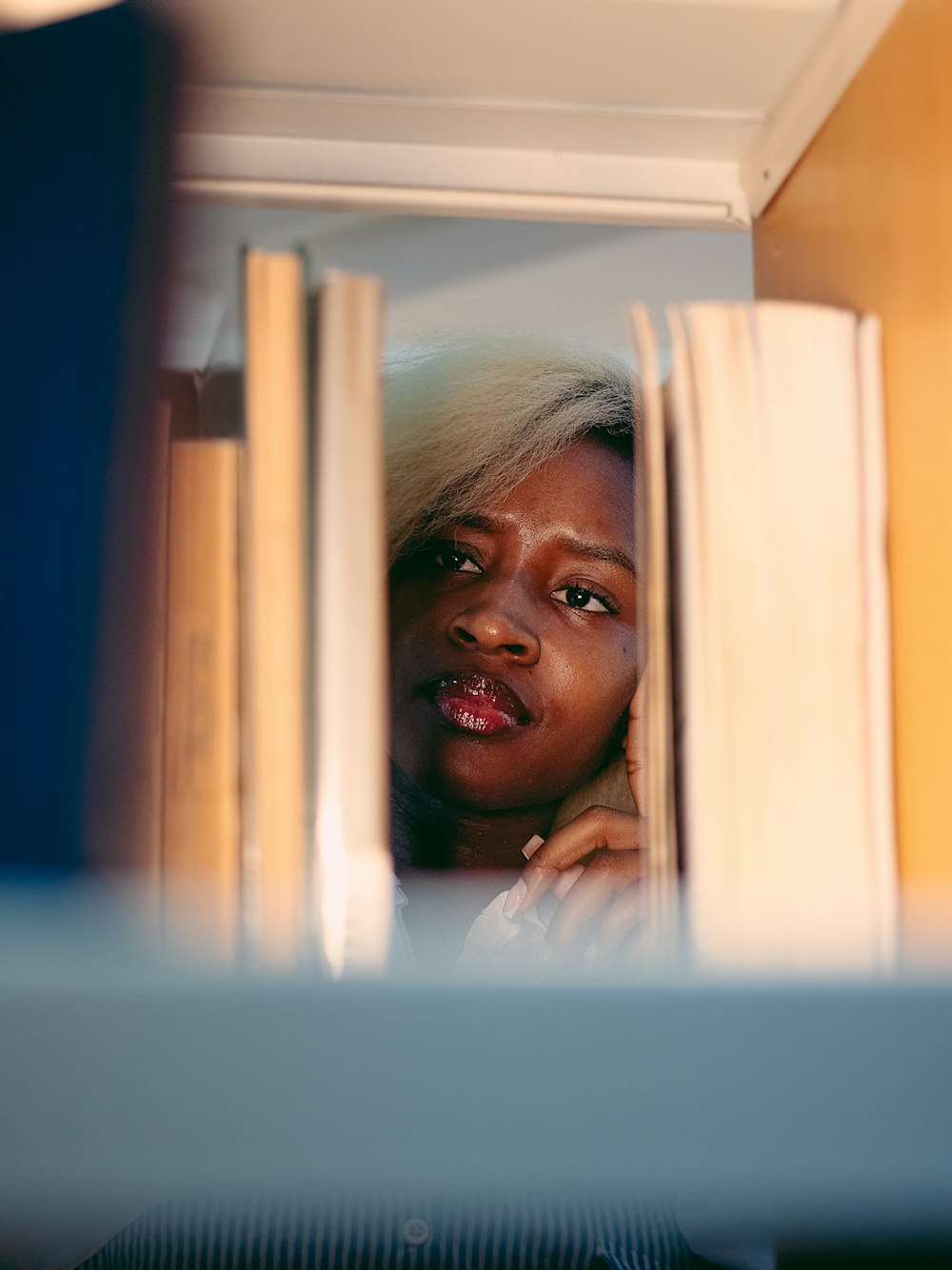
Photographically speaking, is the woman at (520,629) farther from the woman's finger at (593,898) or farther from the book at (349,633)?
the book at (349,633)

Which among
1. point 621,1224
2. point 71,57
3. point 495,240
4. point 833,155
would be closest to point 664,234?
point 495,240

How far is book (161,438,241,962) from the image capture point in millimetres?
507

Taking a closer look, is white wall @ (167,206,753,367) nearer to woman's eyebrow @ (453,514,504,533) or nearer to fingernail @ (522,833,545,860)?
woman's eyebrow @ (453,514,504,533)

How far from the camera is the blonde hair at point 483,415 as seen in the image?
104 centimetres

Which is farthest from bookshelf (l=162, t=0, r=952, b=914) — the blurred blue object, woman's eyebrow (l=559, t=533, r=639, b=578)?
woman's eyebrow (l=559, t=533, r=639, b=578)

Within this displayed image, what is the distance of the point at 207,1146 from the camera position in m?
0.15

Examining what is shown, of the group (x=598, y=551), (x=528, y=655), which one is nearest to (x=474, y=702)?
(x=528, y=655)

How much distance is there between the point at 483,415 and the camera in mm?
1083

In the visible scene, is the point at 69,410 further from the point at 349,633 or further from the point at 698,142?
the point at 698,142

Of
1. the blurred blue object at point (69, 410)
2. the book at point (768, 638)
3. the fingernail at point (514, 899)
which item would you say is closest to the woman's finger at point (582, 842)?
the fingernail at point (514, 899)

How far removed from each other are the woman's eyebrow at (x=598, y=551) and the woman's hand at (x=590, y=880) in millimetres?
196

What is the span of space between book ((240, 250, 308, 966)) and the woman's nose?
456mm

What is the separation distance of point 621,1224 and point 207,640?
2.63ft

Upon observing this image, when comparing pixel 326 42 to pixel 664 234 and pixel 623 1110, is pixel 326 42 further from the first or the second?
pixel 623 1110
